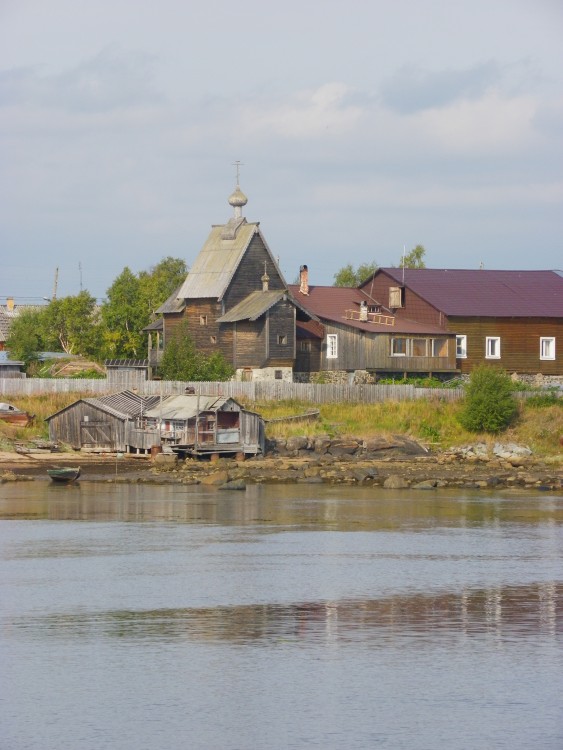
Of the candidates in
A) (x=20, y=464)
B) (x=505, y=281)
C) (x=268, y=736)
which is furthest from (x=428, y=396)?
(x=268, y=736)

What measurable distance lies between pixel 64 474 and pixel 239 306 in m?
21.2

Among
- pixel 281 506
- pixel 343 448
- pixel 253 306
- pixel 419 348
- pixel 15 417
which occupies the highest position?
pixel 253 306

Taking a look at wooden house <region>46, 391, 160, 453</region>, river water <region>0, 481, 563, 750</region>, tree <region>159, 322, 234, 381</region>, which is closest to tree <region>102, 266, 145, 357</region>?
tree <region>159, 322, 234, 381</region>

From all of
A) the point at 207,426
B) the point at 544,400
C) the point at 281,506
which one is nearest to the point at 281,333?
the point at 207,426

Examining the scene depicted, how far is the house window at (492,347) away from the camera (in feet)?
252

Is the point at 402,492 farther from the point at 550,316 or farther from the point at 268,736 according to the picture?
the point at 268,736

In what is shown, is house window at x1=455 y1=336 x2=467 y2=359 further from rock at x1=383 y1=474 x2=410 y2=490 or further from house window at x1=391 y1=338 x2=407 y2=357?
rock at x1=383 y1=474 x2=410 y2=490

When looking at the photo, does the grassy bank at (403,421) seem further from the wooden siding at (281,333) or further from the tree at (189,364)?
the tree at (189,364)

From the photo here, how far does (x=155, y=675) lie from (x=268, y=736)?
3.95 metres

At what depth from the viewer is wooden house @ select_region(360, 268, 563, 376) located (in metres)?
76.4

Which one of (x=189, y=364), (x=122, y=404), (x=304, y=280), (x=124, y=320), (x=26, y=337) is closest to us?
(x=122, y=404)

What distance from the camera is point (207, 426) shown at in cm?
6231

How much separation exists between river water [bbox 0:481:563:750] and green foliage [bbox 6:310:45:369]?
119 feet

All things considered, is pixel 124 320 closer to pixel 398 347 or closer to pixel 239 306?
pixel 239 306
